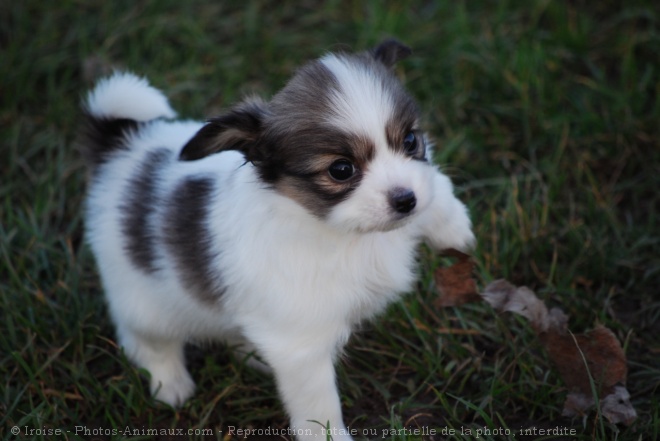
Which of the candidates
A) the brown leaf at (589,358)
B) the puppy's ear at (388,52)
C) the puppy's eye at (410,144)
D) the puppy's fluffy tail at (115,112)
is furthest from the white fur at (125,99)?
the brown leaf at (589,358)

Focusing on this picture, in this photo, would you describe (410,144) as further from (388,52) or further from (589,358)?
(589,358)

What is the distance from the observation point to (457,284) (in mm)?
3777

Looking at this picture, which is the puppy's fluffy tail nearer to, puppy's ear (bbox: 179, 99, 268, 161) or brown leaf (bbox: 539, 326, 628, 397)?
puppy's ear (bbox: 179, 99, 268, 161)

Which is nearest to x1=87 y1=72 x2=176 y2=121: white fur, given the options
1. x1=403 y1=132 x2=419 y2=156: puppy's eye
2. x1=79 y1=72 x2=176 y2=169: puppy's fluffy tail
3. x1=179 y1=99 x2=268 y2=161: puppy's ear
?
x1=79 y1=72 x2=176 y2=169: puppy's fluffy tail

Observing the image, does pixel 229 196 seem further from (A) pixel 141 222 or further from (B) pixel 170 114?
(B) pixel 170 114

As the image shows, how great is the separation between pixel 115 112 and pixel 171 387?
1269mm

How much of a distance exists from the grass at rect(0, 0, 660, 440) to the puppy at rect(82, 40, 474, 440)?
1.03 ft

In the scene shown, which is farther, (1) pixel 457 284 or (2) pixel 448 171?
(2) pixel 448 171

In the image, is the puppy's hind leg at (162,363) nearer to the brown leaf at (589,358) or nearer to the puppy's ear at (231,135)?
the puppy's ear at (231,135)

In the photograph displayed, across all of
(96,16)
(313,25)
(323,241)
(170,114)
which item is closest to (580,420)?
(323,241)

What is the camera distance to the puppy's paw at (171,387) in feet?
12.6

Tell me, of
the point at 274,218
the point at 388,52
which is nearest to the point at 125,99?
the point at 274,218

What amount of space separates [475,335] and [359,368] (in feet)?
1.85

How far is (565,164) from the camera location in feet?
15.5
